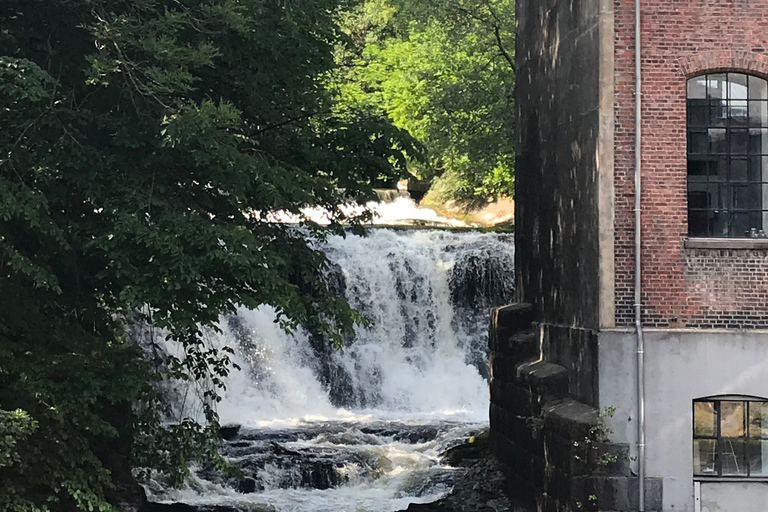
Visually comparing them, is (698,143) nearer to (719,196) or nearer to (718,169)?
(718,169)

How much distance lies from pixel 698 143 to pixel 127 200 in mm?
6345

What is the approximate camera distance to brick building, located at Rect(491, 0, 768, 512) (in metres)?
12.4

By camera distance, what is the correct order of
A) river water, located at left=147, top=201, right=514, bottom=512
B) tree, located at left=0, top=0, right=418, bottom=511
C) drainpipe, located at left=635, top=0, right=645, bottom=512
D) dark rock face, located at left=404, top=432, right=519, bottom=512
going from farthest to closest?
river water, located at left=147, top=201, right=514, bottom=512, dark rock face, located at left=404, top=432, right=519, bottom=512, drainpipe, located at left=635, top=0, right=645, bottom=512, tree, located at left=0, top=0, right=418, bottom=511

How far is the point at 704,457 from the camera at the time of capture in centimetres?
1252

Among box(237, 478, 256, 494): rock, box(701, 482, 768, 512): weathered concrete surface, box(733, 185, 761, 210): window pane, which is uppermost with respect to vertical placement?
box(733, 185, 761, 210): window pane

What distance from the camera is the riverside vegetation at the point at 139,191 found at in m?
11.4

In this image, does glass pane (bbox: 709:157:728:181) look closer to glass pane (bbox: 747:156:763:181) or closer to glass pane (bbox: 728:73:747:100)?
glass pane (bbox: 747:156:763:181)

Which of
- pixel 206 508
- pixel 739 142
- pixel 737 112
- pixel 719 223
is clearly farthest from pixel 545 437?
pixel 206 508

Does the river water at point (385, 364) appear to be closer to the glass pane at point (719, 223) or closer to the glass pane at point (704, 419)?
the glass pane at point (704, 419)

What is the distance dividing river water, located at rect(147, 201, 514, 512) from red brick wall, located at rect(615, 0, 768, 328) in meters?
6.74

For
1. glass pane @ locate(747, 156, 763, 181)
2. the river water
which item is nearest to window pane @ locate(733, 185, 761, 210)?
glass pane @ locate(747, 156, 763, 181)

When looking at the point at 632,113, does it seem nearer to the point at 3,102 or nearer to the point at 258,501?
the point at 3,102

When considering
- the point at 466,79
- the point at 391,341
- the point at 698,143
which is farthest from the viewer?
the point at 466,79

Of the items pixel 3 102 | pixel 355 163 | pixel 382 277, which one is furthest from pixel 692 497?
pixel 382 277
